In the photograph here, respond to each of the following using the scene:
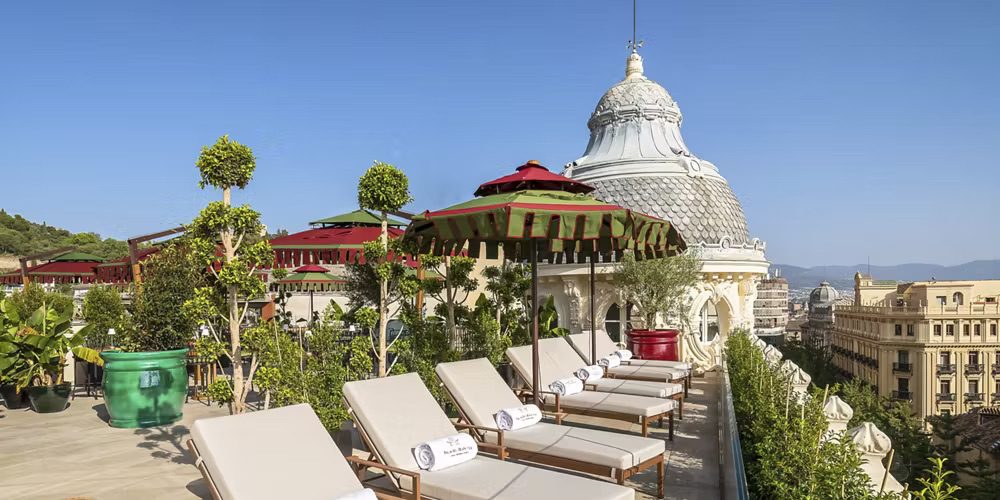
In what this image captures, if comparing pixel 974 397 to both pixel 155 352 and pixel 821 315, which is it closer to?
pixel 821 315

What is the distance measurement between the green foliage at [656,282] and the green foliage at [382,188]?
5771mm

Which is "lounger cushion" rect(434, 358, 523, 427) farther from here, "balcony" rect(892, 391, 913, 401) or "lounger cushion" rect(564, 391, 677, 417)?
"balcony" rect(892, 391, 913, 401)

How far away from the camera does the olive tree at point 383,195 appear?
7441 millimetres

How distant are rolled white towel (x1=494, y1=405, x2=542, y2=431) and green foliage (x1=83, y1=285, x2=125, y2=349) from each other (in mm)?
8136

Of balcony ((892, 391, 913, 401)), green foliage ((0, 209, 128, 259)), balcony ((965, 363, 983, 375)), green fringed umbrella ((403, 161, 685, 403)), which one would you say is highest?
green foliage ((0, 209, 128, 259))

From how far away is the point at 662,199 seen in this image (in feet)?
52.7

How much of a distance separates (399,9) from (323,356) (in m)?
12.3

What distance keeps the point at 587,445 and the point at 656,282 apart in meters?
7.38

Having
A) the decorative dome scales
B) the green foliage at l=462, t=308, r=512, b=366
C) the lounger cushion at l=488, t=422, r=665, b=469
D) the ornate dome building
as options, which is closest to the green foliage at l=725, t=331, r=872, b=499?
the lounger cushion at l=488, t=422, r=665, b=469

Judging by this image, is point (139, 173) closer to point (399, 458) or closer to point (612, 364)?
point (612, 364)

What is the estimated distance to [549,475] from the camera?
13.9 feet

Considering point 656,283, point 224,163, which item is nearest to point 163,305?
point 224,163

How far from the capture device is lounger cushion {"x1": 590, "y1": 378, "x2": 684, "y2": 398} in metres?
7.12

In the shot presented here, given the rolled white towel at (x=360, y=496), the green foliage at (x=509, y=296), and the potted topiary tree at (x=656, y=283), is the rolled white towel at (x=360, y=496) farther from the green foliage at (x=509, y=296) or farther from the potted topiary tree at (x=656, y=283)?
the potted topiary tree at (x=656, y=283)
